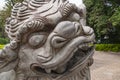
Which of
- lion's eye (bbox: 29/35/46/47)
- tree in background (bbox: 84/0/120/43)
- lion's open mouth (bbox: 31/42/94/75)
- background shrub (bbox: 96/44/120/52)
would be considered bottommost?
background shrub (bbox: 96/44/120/52)

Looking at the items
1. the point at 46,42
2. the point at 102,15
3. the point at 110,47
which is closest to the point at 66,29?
the point at 46,42

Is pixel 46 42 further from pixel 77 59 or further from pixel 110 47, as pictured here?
pixel 110 47

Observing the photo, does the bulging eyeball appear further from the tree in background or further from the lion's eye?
the tree in background

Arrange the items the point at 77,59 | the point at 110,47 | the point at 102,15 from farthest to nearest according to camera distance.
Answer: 1. the point at 110,47
2. the point at 102,15
3. the point at 77,59

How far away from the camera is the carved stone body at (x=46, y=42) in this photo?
1.20 m

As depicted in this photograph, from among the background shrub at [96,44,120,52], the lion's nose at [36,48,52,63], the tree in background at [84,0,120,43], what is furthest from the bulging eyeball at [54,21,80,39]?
the background shrub at [96,44,120,52]

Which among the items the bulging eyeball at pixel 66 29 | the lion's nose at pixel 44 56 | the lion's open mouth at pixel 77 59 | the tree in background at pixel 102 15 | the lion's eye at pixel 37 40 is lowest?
the tree in background at pixel 102 15

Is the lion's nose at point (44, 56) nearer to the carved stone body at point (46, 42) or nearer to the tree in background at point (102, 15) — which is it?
the carved stone body at point (46, 42)

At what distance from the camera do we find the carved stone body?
47.3 inches

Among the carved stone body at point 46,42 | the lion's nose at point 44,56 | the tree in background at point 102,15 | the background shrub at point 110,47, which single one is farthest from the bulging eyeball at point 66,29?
the background shrub at point 110,47

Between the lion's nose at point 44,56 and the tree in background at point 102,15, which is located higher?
the lion's nose at point 44,56

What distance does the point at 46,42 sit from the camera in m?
1.20

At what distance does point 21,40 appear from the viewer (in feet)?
4.03

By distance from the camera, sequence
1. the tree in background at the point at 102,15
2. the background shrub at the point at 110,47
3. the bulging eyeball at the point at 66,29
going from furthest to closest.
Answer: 1. the background shrub at the point at 110,47
2. the tree in background at the point at 102,15
3. the bulging eyeball at the point at 66,29
